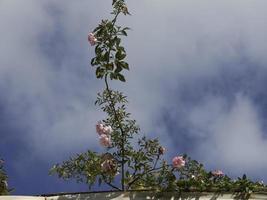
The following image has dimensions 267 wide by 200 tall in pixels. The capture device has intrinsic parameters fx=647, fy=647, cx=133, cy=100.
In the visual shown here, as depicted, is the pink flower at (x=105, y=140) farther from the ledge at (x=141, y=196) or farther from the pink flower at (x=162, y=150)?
the ledge at (x=141, y=196)

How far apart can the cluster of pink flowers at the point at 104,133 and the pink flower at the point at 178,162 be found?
66 cm

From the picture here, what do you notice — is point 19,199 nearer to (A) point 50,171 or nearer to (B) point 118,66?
(A) point 50,171

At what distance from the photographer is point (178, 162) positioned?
5.77 m

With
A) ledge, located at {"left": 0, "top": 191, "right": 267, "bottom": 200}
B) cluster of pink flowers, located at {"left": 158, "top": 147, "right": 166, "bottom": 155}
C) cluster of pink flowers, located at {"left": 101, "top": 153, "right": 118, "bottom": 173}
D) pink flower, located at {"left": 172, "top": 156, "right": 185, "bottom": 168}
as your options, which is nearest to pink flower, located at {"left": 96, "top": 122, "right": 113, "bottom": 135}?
cluster of pink flowers, located at {"left": 101, "top": 153, "right": 118, "bottom": 173}

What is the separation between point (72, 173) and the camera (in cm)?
621

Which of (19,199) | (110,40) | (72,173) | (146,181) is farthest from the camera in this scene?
(110,40)

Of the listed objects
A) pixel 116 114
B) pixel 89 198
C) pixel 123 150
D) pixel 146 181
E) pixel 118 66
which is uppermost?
pixel 118 66

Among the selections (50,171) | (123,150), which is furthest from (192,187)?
(50,171)

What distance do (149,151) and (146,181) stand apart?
0.56 meters

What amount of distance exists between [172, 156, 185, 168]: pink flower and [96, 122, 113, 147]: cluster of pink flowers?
0.66 m

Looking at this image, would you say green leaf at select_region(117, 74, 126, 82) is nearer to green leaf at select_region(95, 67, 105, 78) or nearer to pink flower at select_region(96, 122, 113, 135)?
green leaf at select_region(95, 67, 105, 78)

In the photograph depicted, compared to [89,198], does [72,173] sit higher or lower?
higher

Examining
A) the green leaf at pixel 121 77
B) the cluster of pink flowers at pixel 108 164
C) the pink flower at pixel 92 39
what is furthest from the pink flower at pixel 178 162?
the pink flower at pixel 92 39

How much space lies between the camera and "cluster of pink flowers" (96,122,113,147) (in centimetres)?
603
